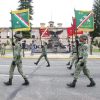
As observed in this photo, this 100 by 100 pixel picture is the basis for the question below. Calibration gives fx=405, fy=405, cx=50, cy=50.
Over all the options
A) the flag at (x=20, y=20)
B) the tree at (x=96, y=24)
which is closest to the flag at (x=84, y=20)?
the flag at (x=20, y=20)

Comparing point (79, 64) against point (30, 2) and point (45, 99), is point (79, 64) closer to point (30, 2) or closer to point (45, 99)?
point (45, 99)

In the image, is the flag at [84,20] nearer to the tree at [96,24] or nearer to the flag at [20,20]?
the flag at [20,20]

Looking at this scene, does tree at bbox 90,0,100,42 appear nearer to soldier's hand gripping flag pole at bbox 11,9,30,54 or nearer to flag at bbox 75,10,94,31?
soldier's hand gripping flag pole at bbox 11,9,30,54

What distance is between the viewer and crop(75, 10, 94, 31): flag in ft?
98.4

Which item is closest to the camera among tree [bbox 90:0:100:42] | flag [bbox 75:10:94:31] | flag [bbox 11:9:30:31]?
flag [bbox 75:10:94:31]

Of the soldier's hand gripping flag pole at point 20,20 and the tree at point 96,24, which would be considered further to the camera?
the tree at point 96,24

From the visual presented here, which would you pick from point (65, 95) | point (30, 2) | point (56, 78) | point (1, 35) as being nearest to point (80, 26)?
point (56, 78)

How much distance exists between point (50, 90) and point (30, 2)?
84.9m

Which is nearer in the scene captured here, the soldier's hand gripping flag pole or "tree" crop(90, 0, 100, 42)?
the soldier's hand gripping flag pole

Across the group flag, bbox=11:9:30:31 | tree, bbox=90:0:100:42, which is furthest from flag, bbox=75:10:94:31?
tree, bbox=90:0:100:42

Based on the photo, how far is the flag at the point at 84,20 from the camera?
30002 mm

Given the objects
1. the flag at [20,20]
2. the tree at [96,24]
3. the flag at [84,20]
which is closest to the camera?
the flag at [84,20]

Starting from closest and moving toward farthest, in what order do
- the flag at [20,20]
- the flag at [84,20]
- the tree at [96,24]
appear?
the flag at [84,20] < the flag at [20,20] < the tree at [96,24]

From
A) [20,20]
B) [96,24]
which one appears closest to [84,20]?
[20,20]
